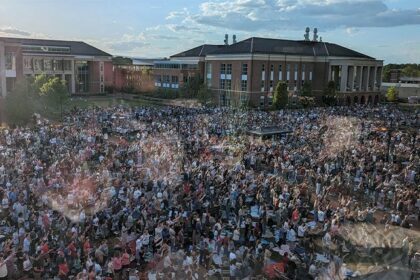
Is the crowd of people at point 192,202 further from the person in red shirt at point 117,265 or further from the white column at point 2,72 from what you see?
the white column at point 2,72

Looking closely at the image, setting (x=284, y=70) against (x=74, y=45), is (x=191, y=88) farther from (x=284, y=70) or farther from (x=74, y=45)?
(x=74, y=45)

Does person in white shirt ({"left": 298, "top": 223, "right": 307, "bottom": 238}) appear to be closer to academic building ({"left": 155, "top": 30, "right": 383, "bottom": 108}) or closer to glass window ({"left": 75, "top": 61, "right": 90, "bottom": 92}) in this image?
academic building ({"left": 155, "top": 30, "right": 383, "bottom": 108})

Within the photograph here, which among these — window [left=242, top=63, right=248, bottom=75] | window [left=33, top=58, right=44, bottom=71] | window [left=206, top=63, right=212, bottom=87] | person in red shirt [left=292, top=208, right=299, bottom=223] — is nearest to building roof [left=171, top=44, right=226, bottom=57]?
window [left=206, top=63, right=212, bottom=87]

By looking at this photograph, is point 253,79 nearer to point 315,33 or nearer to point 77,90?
point 315,33

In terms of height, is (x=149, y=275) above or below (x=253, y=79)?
below

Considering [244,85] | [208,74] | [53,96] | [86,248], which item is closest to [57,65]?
[208,74]

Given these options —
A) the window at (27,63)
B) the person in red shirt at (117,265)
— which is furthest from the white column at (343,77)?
the person in red shirt at (117,265)

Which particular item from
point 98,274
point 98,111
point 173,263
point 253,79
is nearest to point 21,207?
point 98,274

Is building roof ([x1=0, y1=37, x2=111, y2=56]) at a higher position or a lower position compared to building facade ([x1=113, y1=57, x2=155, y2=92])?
higher
